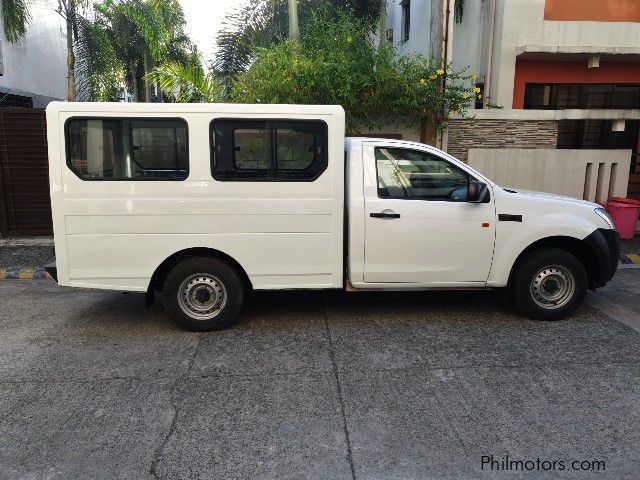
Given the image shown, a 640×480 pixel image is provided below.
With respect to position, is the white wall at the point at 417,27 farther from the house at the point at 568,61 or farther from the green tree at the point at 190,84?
the green tree at the point at 190,84

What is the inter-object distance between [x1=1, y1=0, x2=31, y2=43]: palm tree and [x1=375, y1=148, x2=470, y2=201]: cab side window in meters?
12.9

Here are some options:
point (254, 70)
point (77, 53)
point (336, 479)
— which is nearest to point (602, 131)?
point (254, 70)

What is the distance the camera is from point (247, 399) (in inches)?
152

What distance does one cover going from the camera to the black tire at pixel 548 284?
546 centimetres

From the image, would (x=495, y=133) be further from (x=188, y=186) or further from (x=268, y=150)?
(x=188, y=186)

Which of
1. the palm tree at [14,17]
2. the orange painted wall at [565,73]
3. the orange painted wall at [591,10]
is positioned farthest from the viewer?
the orange painted wall at [565,73]

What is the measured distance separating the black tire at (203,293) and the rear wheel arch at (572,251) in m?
2.91

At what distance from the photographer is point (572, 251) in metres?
5.74

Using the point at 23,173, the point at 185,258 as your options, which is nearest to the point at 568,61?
the point at 185,258

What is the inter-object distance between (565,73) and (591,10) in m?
1.56

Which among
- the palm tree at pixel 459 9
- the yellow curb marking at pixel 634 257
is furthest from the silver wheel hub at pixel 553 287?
the palm tree at pixel 459 9

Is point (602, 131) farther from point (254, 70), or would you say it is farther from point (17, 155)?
point (17, 155)

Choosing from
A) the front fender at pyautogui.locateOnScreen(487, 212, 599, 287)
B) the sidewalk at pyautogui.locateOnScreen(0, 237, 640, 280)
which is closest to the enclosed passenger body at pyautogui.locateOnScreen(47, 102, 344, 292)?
the front fender at pyautogui.locateOnScreen(487, 212, 599, 287)

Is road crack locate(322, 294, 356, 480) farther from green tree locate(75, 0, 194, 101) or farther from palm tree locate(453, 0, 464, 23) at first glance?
palm tree locate(453, 0, 464, 23)
